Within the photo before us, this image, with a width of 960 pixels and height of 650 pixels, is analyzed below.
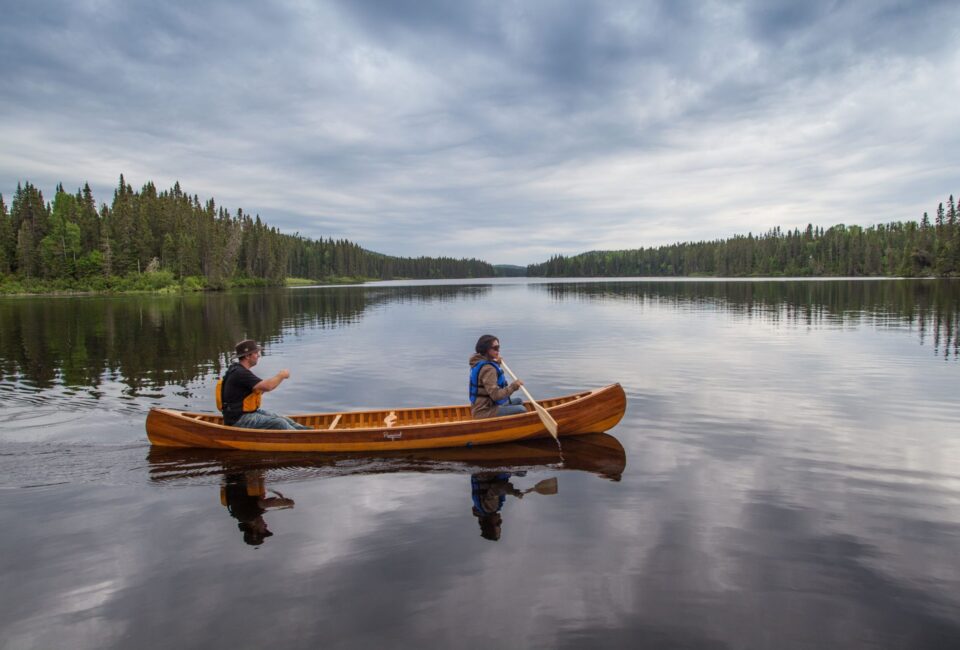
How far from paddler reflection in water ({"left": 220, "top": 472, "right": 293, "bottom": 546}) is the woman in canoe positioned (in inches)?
199

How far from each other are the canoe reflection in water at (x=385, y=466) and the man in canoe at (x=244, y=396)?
0.76 meters

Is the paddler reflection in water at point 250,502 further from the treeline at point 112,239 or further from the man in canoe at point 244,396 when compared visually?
the treeline at point 112,239

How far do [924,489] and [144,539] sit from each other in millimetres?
14396

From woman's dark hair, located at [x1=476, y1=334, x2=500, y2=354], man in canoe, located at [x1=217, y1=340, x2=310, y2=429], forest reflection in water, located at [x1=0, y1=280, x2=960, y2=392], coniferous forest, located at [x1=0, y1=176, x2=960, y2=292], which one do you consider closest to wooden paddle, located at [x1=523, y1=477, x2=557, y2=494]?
woman's dark hair, located at [x1=476, y1=334, x2=500, y2=354]

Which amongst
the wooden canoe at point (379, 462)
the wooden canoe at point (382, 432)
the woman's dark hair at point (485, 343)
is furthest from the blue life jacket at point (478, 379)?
the wooden canoe at point (379, 462)

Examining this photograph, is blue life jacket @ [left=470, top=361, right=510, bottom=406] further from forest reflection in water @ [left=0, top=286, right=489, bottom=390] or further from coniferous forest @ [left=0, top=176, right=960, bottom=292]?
coniferous forest @ [left=0, top=176, right=960, bottom=292]

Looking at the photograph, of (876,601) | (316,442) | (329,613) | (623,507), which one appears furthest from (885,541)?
(316,442)

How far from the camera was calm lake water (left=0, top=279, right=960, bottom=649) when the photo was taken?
6621 mm

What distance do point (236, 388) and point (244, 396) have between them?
0.27m

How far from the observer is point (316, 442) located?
12852 mm

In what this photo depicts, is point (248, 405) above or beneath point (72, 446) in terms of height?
above

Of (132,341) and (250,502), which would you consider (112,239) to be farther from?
(250,502)

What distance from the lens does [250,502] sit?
10.5 meters

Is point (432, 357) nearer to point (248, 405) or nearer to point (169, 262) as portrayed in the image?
point (248, 405)
